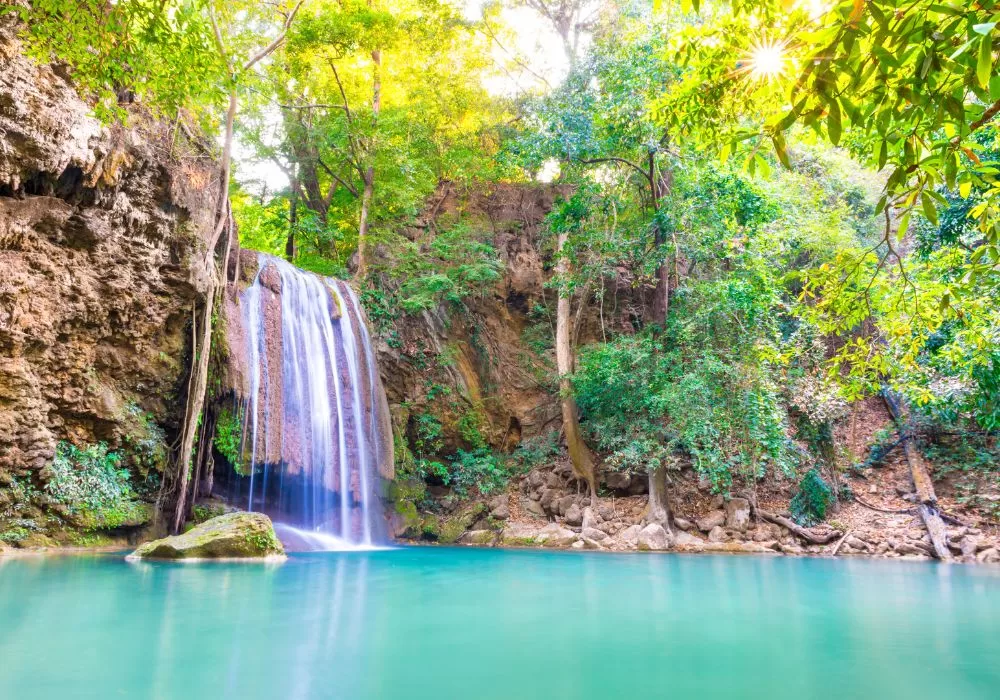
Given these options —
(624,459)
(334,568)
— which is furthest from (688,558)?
(334,568)

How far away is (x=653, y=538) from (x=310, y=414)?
22.5ft

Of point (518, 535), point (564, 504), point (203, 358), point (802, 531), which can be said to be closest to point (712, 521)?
point (802, 531)

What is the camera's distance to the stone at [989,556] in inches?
389

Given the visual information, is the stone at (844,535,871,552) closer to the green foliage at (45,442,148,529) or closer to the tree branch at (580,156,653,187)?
the tree branch at (580,156,653,187)

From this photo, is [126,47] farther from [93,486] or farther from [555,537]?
[555,537]

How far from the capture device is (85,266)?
8.58 metres

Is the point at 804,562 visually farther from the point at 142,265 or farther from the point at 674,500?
the point at 142,265

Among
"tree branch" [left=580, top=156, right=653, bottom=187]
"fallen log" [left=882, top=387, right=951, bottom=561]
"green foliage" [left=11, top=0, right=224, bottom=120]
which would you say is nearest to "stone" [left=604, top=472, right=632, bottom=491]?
"fallen log" [left=882, top=387, right=951, bottom=561]

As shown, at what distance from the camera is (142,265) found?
30.4ft

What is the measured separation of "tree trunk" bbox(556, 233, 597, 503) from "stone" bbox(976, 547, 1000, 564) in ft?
21.7

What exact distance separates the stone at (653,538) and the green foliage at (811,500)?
2828 millimetres

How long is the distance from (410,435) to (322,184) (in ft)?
32.6

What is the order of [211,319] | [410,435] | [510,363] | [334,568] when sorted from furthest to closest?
[510,363], [410,435], [211,319], [334,568]

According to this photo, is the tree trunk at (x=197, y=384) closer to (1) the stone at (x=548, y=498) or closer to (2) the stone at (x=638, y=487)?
(1) the stone at (x=548, y=498)
